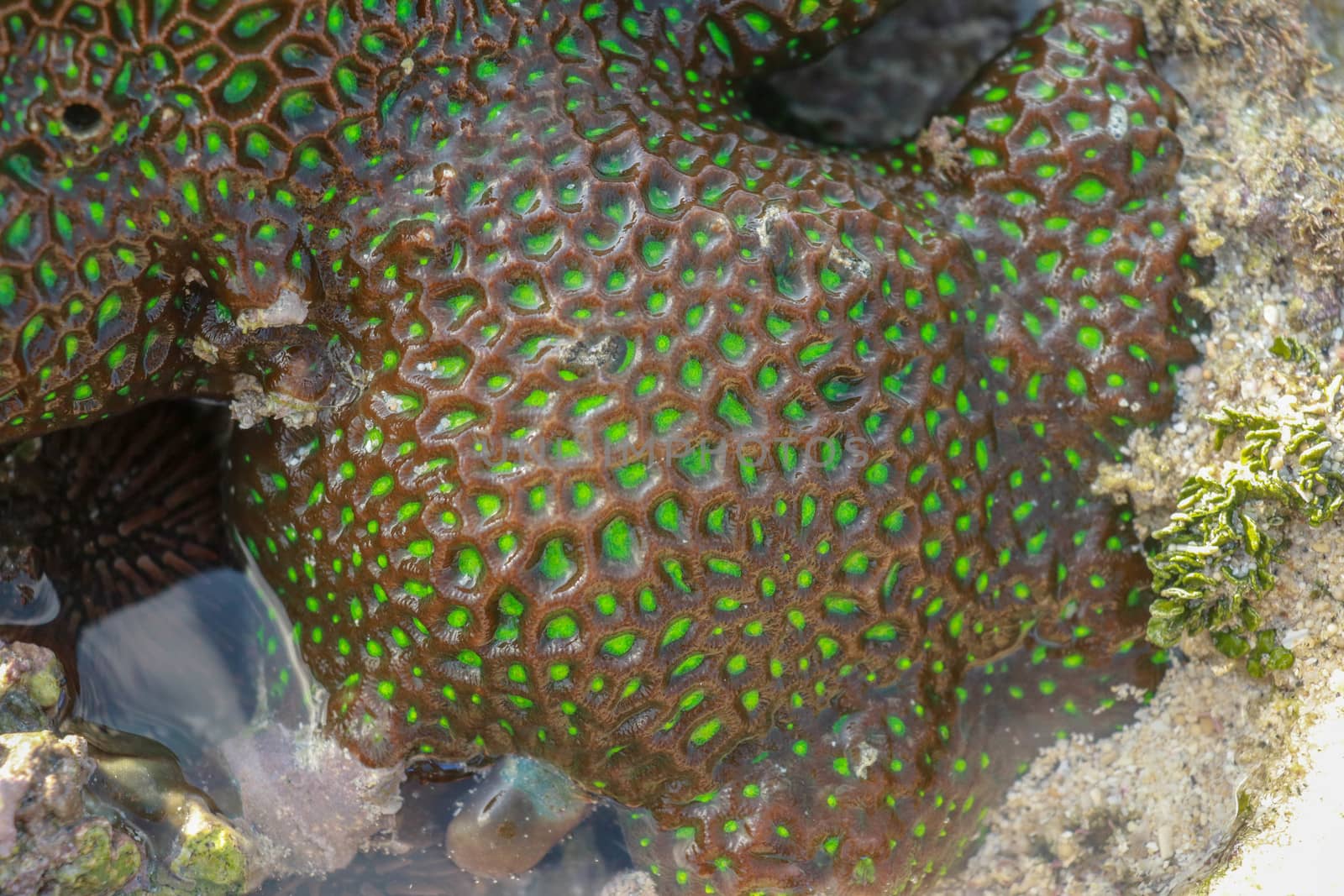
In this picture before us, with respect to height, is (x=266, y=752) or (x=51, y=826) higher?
(x=51, y=826)

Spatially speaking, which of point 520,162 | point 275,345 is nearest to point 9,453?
point 275,345

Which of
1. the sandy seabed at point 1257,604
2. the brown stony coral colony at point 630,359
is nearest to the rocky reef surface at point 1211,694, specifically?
the sandy seabed at point 1257,604

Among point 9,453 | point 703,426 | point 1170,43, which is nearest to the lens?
point 703,426

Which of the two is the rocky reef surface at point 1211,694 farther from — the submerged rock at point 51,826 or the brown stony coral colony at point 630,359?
the brown stony coral colony at point 630,359

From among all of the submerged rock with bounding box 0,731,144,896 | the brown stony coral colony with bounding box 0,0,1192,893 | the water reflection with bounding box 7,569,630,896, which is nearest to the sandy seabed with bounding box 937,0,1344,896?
the brown stony coral colony with bounding box 0,0,1192,893

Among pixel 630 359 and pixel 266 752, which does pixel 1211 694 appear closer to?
pixel 630 359

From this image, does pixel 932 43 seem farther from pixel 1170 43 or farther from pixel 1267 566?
pixel 1267 566

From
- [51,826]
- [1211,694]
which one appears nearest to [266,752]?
[51,826]

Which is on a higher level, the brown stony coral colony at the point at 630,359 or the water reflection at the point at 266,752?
the brown stony coral colony at the point at 630,359
